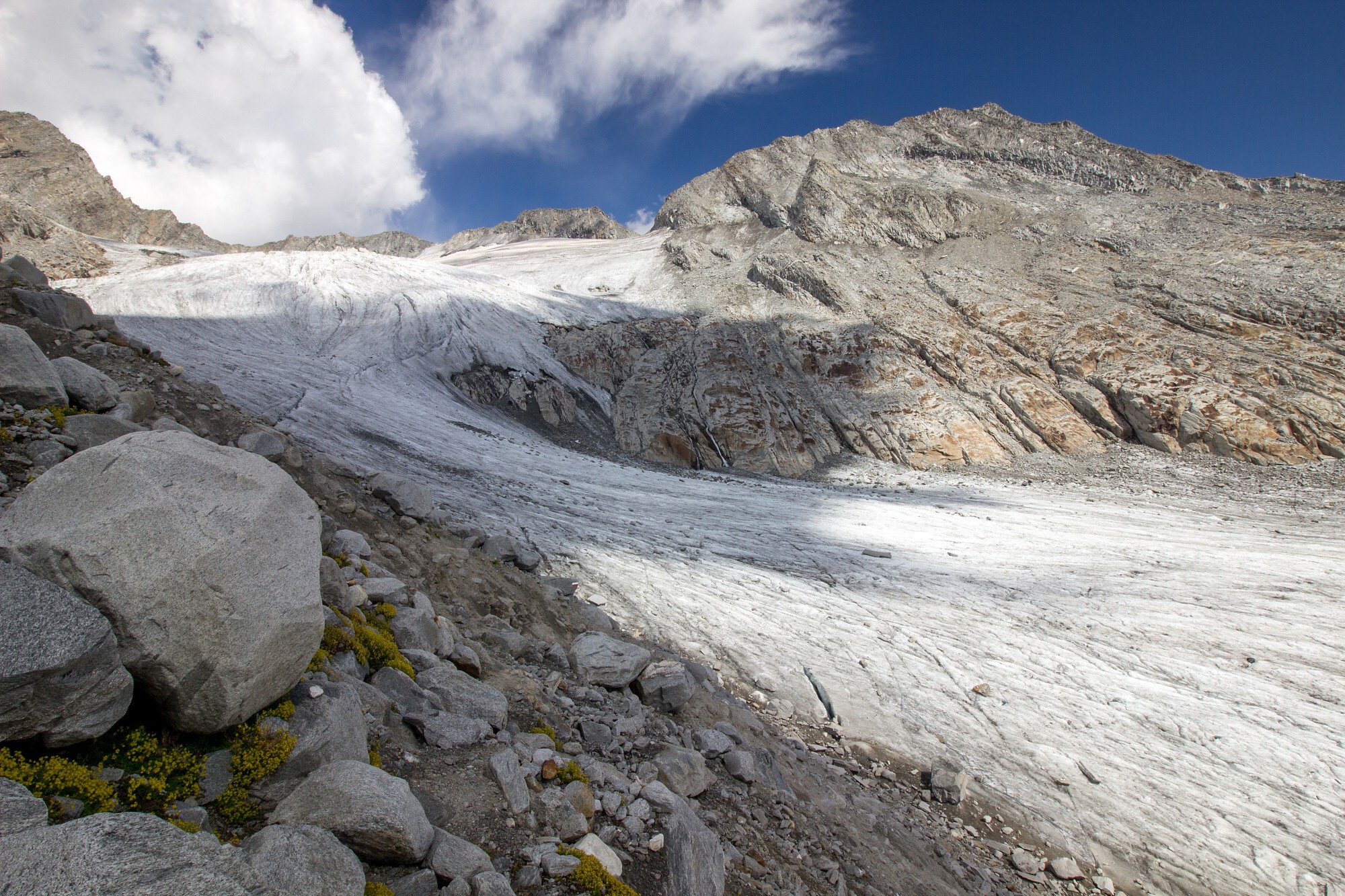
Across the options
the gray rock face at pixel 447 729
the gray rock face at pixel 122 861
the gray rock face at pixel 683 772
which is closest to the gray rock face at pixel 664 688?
the gray rock face at pixel 683 772

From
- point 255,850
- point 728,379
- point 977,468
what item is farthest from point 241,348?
point 977,468

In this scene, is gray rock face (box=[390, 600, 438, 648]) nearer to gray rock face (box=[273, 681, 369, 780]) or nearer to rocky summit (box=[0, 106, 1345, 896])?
rocky summit (box=[0, 106, 1345, 896])

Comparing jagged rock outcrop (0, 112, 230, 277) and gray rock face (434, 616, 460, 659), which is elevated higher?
jagged rock outcrop (0, 112, 230, 277)

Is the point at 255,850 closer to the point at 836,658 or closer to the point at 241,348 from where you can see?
the point at 836,658

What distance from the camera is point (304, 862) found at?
2.91 meters

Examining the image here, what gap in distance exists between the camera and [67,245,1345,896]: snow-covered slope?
8.53 meters

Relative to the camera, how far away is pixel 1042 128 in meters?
56.8

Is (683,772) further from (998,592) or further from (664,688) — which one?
(998,592)

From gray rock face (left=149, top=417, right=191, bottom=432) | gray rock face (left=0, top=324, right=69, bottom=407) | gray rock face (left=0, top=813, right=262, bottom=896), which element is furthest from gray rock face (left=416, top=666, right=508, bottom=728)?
gray rock face (left=0, top=324, right=69, bottom=407)

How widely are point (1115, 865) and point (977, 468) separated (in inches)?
1000

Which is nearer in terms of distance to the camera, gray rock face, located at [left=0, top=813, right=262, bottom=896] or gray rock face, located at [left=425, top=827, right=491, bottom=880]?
gray rock face, located at [left=0, top=813, right=262, bottom=896]

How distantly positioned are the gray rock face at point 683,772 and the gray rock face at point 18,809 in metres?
4.41

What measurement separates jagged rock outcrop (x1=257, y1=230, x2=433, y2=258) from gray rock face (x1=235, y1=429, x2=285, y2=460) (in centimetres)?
12639

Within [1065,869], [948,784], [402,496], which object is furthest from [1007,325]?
[402,496]
